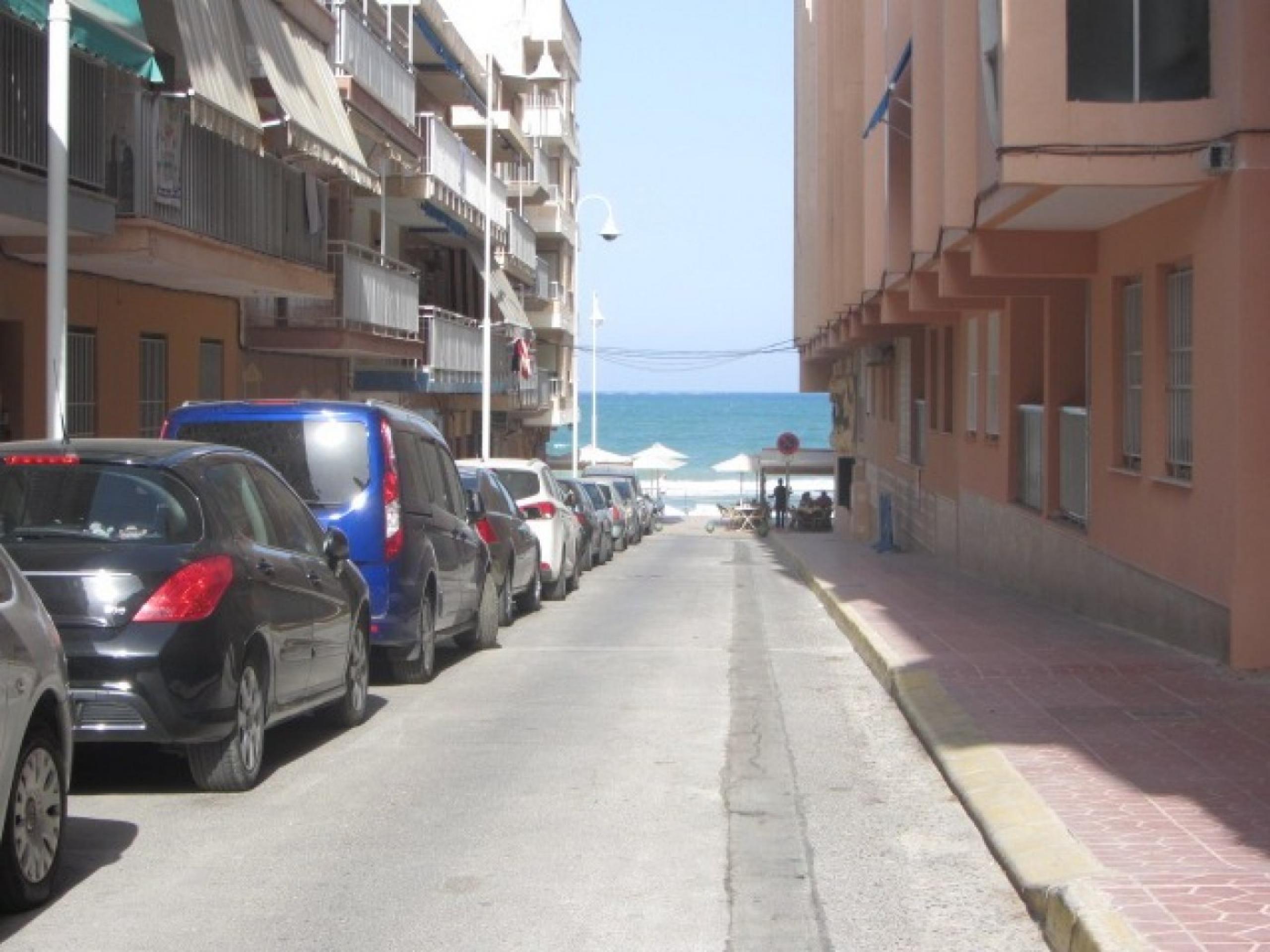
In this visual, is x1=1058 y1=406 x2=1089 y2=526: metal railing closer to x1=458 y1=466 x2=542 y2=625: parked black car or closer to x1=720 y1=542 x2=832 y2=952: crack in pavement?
x1=720 y1=542 x2=832 y2=952: crack in pavement

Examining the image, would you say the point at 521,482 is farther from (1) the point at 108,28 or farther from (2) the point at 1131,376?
(1) the point at 108,28

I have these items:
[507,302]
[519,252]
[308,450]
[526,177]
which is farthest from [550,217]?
[308,450]

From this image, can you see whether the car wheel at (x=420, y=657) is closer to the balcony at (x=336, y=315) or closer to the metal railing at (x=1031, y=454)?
the metal railing at (x=1031, y=454)

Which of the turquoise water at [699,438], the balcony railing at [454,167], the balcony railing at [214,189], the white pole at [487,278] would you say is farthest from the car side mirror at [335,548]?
the turquoise water at [699,438]

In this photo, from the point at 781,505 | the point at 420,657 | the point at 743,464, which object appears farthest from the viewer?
the point at 743,464

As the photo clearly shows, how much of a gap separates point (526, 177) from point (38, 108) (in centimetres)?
4253

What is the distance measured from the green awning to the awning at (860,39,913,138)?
9.41m

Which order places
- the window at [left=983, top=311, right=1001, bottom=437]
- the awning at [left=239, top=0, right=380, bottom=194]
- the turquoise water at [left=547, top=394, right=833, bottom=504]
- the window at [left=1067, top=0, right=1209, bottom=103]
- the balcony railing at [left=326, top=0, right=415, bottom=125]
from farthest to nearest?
1. the turquoise water at [left=547, top=394, right=833, bottom=504]
2. the balcony railing at [left=326, top=0, right=415, bottom=125]
3. the window at [left=983, top=311, right=1001, bottom=437]
4. the awning at [left=239, top=0, right=380, bottom=194]
5. the window at [left=1067, top=0, right=1209, bottom=103]

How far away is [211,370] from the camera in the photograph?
969 inches

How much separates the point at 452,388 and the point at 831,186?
8353 mm

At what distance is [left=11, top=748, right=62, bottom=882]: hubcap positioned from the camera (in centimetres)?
653

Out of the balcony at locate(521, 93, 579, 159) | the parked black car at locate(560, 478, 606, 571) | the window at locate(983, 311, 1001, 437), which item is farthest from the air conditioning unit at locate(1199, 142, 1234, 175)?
the balcony at locate(521, 93, 579, 159)

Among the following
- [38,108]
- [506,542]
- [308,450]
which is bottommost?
[506,542]

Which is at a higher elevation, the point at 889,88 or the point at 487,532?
the point at 889,88
